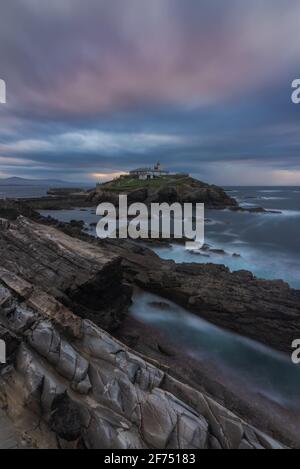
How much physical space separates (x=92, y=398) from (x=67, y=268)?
5084 mm

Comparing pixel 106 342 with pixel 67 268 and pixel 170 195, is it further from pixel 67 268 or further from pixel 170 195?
pixel 170 195

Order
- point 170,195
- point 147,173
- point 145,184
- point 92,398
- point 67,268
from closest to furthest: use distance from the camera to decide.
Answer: point 92,398 → point 67,268 → point 170,195 → point 145,184 → point 147,173

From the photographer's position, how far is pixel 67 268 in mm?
10102

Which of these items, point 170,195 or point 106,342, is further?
point 170,195

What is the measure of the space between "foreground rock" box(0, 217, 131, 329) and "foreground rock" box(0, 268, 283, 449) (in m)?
2.40

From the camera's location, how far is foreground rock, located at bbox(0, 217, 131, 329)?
953 cm

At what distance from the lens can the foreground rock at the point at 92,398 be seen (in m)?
5.24

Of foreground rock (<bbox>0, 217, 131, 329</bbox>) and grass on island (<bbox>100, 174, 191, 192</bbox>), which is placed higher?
grass on island (<bbox>100, 174, 191, 192</bbox>)

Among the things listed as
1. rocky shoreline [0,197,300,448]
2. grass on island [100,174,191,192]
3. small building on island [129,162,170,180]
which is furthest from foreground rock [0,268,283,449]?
small building on island [129,162,170,180]

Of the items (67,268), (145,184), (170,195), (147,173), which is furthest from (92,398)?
(147,173)

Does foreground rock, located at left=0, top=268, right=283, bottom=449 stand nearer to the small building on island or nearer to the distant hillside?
the distant hillside

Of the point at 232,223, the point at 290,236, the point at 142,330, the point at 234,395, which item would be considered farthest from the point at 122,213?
the point at 234,395

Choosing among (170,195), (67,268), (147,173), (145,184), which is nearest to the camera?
(67,268)
